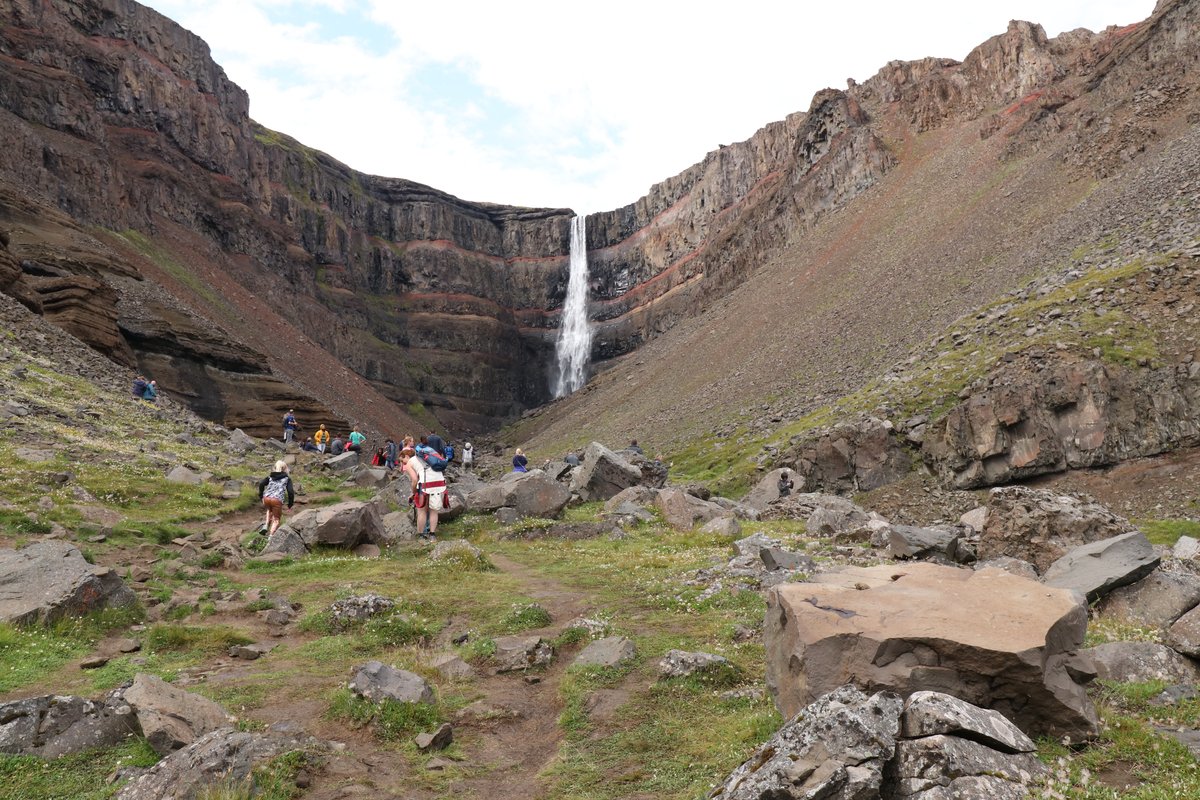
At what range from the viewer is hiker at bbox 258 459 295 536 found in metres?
16.8

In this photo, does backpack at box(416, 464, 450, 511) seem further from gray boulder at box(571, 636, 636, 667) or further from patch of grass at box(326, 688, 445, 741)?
patch of grass at box(326, 688, 445, 741)

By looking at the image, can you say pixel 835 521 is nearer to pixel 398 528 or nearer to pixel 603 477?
pixel 603 477

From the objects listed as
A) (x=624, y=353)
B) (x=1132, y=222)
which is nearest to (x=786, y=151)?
(x=624, y=353)

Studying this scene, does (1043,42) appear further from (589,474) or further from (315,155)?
(315,155)

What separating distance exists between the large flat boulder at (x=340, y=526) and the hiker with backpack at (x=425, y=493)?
139cm

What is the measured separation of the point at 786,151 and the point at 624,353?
42654 millimetres

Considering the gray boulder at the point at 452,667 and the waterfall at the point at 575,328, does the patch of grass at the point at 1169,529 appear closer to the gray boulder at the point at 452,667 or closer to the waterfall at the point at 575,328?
the gray boulder at the point at 452,667

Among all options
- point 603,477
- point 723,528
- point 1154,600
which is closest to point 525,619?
point 723,528

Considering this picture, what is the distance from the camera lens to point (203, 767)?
5.79 meters

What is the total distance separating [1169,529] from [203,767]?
27.1 m

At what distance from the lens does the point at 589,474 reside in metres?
27.6

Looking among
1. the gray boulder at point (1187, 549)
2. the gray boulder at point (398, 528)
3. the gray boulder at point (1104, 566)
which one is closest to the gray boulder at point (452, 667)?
the gray boulder at point (1104, 566)

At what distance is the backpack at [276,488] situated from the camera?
1681cm

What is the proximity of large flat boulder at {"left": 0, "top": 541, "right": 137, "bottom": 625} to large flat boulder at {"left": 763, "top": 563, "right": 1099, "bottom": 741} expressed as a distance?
33.0 ft
